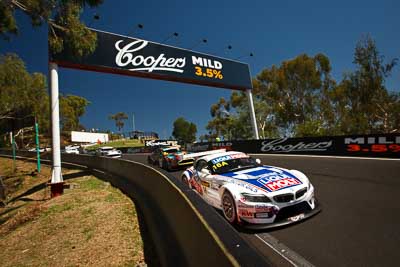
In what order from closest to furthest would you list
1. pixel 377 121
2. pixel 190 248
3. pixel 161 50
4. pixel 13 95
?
pixel 190 248
pixel 161 50
pixel 377 121
pixel 13 95

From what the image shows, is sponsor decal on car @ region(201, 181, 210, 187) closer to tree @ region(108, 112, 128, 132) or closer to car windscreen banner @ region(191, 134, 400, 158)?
car windscreen banner @ region(191, 134, 400, 158)

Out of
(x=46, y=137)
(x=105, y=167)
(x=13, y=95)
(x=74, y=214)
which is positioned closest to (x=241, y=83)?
(x=105, y=167)

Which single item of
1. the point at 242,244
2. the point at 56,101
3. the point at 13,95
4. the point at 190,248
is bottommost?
the point at 190,248

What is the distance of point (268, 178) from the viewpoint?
184 inches

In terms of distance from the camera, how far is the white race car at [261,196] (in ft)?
13.5

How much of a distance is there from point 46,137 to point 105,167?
67682 mm

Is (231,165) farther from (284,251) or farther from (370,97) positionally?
(370,97)

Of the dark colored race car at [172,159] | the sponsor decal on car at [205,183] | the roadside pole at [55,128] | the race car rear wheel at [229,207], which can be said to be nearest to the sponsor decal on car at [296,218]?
the race car rear wheel at [229,207]

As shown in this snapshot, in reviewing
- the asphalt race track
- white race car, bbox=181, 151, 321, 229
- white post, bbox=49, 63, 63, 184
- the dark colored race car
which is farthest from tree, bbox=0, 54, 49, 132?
the asphalt race track

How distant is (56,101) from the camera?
11914 millimetres

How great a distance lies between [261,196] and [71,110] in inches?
2828

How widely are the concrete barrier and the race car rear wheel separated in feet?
3.27

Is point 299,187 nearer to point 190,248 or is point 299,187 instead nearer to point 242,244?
point 190,248

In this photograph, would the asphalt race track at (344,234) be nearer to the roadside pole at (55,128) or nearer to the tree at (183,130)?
the roadside pole at (55,128)
